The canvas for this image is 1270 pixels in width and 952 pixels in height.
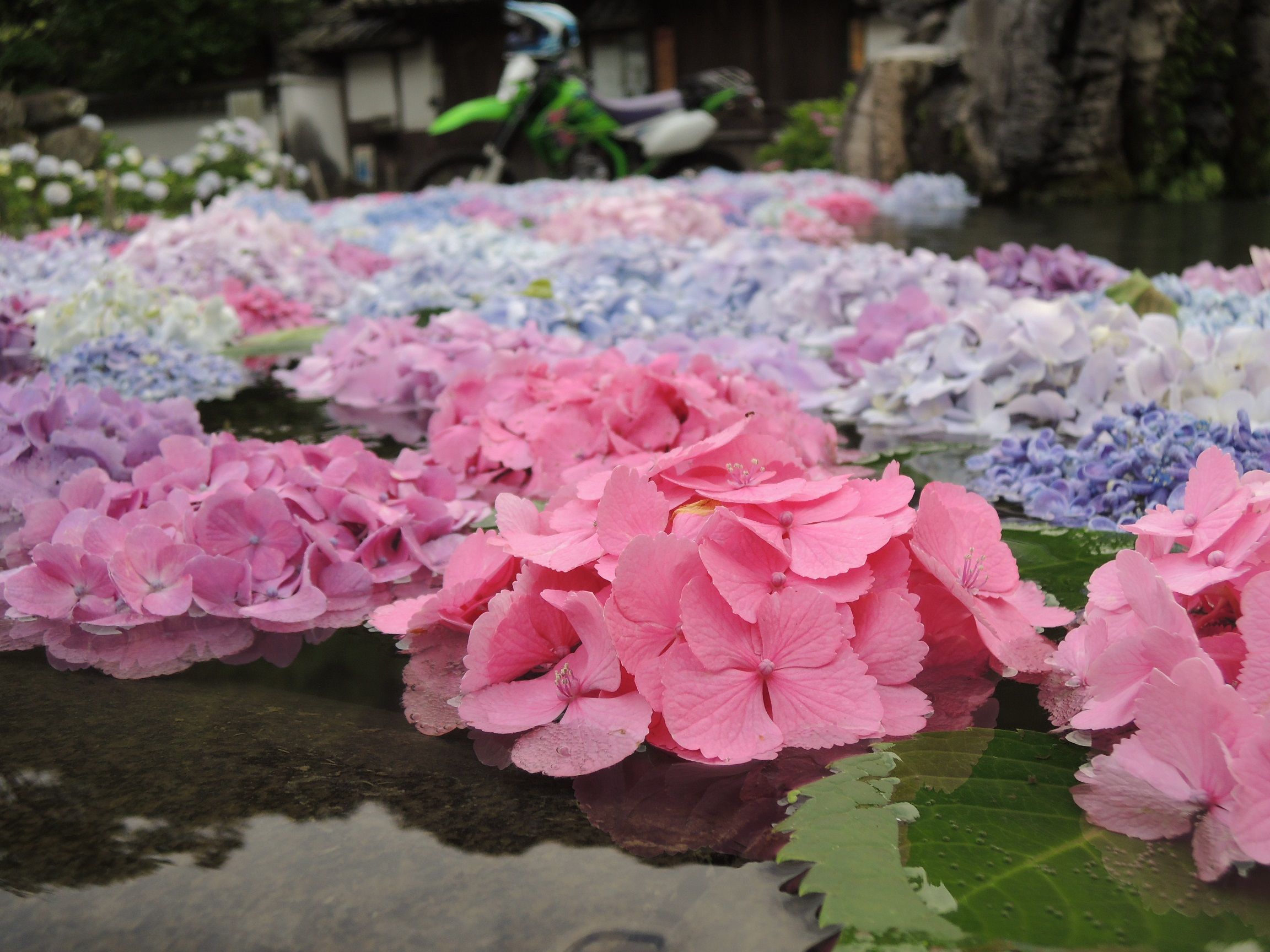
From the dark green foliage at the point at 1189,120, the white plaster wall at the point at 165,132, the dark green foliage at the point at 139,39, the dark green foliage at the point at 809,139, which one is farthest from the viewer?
the dark green foliage at the point at 139,39

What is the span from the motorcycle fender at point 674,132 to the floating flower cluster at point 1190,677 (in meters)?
11.2

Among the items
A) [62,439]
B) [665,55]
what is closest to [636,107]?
[665,55]

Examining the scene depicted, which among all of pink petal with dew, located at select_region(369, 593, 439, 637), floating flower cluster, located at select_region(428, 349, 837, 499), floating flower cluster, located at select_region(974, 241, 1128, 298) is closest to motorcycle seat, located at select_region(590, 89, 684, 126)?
floating flower cluster, located at select_region(974, 241, 1128, 298)

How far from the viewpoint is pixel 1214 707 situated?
872mm

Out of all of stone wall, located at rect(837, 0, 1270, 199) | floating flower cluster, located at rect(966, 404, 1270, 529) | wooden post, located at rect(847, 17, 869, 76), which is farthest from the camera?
wooden post, located at rect(847, 17, 869, 76)

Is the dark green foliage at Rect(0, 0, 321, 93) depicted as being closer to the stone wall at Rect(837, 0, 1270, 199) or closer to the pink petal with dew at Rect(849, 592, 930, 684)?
the stone wall at Rect(837, 0, 1270, 199)

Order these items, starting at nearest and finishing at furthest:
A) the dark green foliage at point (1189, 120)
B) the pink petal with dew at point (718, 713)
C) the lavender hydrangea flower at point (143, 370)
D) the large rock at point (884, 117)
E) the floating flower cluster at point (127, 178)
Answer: the pink petal with dew at point (718, 713) < the lavender hydrangea flower at point (143, 370) < the floating flower cluster at point (127, 178) < the dark green foliage at point (1189, 120) < the large rock at point (884, 117)

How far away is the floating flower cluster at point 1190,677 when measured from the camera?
86cm

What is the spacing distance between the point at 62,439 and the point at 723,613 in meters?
1.37

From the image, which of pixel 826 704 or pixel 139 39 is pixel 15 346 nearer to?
pixel 826 704

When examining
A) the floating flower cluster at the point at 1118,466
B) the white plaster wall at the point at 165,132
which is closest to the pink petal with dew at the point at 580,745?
the floating flower cluster at the point at 1118,466

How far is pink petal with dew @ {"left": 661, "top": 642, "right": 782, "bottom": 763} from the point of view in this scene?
1043mm

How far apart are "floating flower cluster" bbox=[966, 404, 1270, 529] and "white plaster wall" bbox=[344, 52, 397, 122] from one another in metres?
17.0

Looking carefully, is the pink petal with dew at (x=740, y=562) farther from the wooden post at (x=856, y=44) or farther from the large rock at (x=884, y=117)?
the wooden post at (x=856, y=44)
